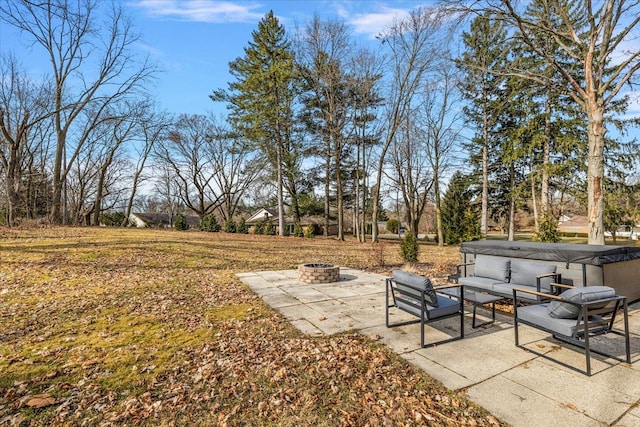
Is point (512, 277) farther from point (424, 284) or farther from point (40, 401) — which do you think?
point (40, 401)

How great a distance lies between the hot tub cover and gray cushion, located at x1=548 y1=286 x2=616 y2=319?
1668mm

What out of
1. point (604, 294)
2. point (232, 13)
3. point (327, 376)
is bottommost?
point (327, 376)

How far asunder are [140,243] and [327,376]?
10.9 meters

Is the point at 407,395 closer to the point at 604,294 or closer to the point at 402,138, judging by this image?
the point at 604,294

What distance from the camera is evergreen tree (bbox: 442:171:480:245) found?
2145 centimetres

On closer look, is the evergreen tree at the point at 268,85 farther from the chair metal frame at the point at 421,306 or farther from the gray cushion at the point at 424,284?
the gray cushion at the point at 424,284

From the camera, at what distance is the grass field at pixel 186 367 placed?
2492mm

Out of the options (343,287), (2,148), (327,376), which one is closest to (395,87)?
(343,287)

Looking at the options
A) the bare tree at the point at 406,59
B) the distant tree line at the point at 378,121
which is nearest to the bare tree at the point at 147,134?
the distant tree line at the point at 378,121

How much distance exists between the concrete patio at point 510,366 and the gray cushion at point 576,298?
52 cm

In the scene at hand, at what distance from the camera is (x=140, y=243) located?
452 inches

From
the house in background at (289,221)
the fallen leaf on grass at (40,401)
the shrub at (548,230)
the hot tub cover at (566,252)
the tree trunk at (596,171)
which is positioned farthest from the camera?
the house in background at (289,221)

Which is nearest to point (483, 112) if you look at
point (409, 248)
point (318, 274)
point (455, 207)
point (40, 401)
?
point (455, 207)

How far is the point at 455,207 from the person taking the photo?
22.8 meters
